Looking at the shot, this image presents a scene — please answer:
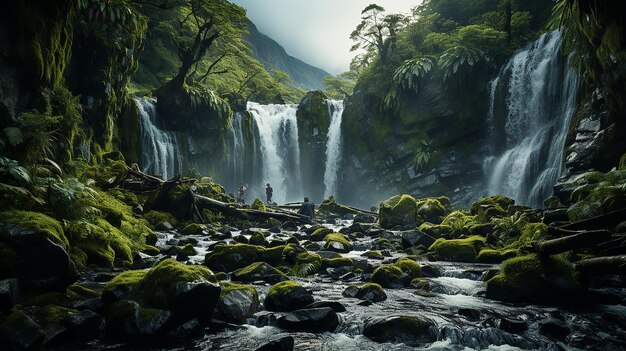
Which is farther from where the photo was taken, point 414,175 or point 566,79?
point 414,175

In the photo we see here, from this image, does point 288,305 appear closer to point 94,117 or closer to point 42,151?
point 42,151

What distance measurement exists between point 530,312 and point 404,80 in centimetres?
2843

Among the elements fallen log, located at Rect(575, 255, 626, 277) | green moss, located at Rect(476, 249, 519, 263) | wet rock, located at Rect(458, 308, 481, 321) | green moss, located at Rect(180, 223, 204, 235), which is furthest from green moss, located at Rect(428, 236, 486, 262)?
green moss, located at Rect(180, 223, 204, 235)

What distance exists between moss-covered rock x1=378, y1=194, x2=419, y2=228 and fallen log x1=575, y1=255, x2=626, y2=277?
11.6 meters

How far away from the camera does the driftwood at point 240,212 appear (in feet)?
58.7

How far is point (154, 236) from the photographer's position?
11.3 meters

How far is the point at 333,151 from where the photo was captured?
1551 inches

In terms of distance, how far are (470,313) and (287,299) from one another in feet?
9.49

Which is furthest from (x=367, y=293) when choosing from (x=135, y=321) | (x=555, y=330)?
(x=135, y=321)

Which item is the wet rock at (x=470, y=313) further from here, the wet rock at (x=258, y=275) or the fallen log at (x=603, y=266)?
the wet rock at (x=258, y=275)

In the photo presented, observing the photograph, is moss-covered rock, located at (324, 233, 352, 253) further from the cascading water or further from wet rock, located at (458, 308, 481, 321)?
the cascading water

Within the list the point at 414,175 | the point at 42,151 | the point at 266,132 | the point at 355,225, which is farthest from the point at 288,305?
the point at 266,132

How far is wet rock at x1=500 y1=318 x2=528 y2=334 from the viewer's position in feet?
16.5

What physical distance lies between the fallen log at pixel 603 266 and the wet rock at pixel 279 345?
14.5 feet
